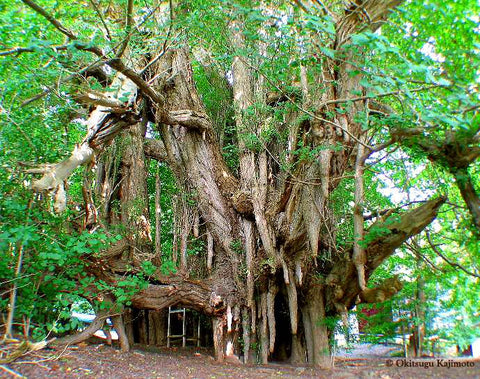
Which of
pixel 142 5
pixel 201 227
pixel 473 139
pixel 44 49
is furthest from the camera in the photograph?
pixel 201 227

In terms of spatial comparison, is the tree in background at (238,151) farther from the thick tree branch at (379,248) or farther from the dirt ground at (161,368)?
the dirt ground at (161,368)

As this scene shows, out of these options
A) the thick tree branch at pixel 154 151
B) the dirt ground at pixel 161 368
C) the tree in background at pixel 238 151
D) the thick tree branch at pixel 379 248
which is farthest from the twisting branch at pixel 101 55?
the thick tree branch at pixel 379 248

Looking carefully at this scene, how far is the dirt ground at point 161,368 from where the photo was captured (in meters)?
3.58

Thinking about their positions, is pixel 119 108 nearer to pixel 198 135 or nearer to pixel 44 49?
pixel 44 49

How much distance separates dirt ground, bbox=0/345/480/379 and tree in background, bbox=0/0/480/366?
454mm

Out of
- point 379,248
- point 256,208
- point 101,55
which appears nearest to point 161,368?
point 256,208

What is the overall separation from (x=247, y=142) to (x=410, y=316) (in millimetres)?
4643

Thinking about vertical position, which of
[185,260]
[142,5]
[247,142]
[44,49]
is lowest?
[185,260]

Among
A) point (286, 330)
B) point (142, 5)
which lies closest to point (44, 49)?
point (142, 5)

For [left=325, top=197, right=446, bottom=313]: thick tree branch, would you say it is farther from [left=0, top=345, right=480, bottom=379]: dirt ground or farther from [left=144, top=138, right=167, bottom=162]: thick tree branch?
[left=144, top=138, right=167, bottom=162]: thick tree branch

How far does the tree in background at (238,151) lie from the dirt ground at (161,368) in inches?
17.9

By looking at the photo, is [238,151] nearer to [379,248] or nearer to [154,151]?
[154,151]

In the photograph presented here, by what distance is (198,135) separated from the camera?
6660mm

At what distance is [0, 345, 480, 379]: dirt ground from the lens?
3582 millimetres
